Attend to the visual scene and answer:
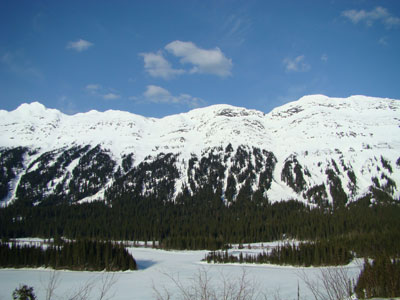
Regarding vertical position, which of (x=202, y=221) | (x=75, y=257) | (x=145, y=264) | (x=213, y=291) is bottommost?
Answer: (x=145, y=264)

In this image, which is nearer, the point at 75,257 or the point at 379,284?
the point at 379,284

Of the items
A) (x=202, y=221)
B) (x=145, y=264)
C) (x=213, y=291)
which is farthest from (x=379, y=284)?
(x=202, y=221)

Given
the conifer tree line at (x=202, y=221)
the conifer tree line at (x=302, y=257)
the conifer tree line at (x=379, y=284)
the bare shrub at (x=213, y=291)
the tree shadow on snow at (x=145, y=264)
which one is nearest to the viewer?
the bare shrub at (x=213, y=291)

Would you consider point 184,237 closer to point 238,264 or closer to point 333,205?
point 238,264

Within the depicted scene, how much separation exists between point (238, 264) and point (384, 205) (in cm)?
10256

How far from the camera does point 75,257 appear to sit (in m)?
81.9

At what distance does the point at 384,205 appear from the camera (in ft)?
521

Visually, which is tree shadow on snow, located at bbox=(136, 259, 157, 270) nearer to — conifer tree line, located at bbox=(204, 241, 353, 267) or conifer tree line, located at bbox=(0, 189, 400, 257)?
conifer tree line, located at bbox=(204, 241, 353, 267)

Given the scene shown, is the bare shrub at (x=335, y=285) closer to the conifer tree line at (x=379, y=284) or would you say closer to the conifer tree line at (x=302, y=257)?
the conifer tree line at (x=379, y=284)

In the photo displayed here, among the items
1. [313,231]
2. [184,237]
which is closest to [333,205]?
[313,231]

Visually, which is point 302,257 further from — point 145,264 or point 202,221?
point 202,221

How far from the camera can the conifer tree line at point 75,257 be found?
3177 inches

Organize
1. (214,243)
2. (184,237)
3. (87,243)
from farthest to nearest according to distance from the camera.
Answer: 1. (184,237)
2. (214,243)
3. (87,243)

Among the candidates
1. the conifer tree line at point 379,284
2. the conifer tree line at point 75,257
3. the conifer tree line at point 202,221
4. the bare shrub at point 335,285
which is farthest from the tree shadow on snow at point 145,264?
the bare shrub at point 335,285
